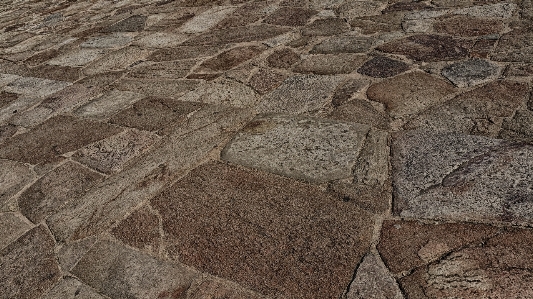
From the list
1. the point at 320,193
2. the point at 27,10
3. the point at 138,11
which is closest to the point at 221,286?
the point at 320,193

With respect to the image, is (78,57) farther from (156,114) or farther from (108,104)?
(156,114)

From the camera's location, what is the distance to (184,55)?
12.6 ft

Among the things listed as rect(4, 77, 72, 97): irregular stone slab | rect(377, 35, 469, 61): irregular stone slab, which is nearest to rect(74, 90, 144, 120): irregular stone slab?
rect(4, 77, 72, 97): irregular stone slab

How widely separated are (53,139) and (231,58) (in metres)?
1.49

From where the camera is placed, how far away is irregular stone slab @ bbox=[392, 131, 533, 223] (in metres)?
1.69

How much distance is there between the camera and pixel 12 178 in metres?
A: 2.53

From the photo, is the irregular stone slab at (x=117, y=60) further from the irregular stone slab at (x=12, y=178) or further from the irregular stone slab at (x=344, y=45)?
the irregular stone slab at (x=344, y=45)

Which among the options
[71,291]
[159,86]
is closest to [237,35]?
[159,86]

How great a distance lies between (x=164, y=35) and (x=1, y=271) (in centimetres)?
309

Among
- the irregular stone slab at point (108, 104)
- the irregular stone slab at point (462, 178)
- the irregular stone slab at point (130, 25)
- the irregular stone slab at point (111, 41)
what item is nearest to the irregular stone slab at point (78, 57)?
the irregular stone slab at point (111, 41)

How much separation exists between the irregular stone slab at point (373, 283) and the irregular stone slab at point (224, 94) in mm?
1532

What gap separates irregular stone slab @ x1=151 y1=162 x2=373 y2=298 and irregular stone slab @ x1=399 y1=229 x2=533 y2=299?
0.25 m

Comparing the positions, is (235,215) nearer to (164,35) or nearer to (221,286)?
(221,286)

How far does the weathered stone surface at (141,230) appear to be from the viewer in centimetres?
Result: 185
